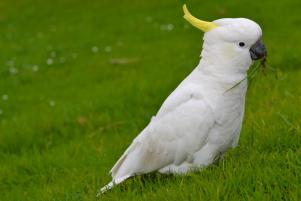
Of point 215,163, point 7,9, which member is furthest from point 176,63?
point 7,9

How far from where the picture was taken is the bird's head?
419cm

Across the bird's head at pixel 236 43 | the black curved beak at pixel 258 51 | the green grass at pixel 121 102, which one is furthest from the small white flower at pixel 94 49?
the black curved beak at pixel 258 51

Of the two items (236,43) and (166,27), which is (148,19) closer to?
(166,27)

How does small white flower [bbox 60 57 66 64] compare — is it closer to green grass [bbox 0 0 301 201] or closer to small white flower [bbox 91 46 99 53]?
green grass [bbox 0 0 301 201]

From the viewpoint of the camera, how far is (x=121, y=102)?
25.7 feet

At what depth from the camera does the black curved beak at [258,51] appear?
419cm

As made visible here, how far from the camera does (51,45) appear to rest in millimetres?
13203

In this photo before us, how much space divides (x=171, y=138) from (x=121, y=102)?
3.29 meters

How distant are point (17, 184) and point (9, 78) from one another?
16.8 feet

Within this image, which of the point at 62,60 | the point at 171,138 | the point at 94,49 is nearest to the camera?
the point at 171,138

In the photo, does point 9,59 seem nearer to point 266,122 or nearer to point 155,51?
point 155,51

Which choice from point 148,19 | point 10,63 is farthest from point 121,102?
point 148,19

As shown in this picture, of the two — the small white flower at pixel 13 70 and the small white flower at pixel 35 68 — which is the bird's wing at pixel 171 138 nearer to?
the small white flower at pixel 35 68

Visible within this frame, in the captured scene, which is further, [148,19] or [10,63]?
[148,19]
